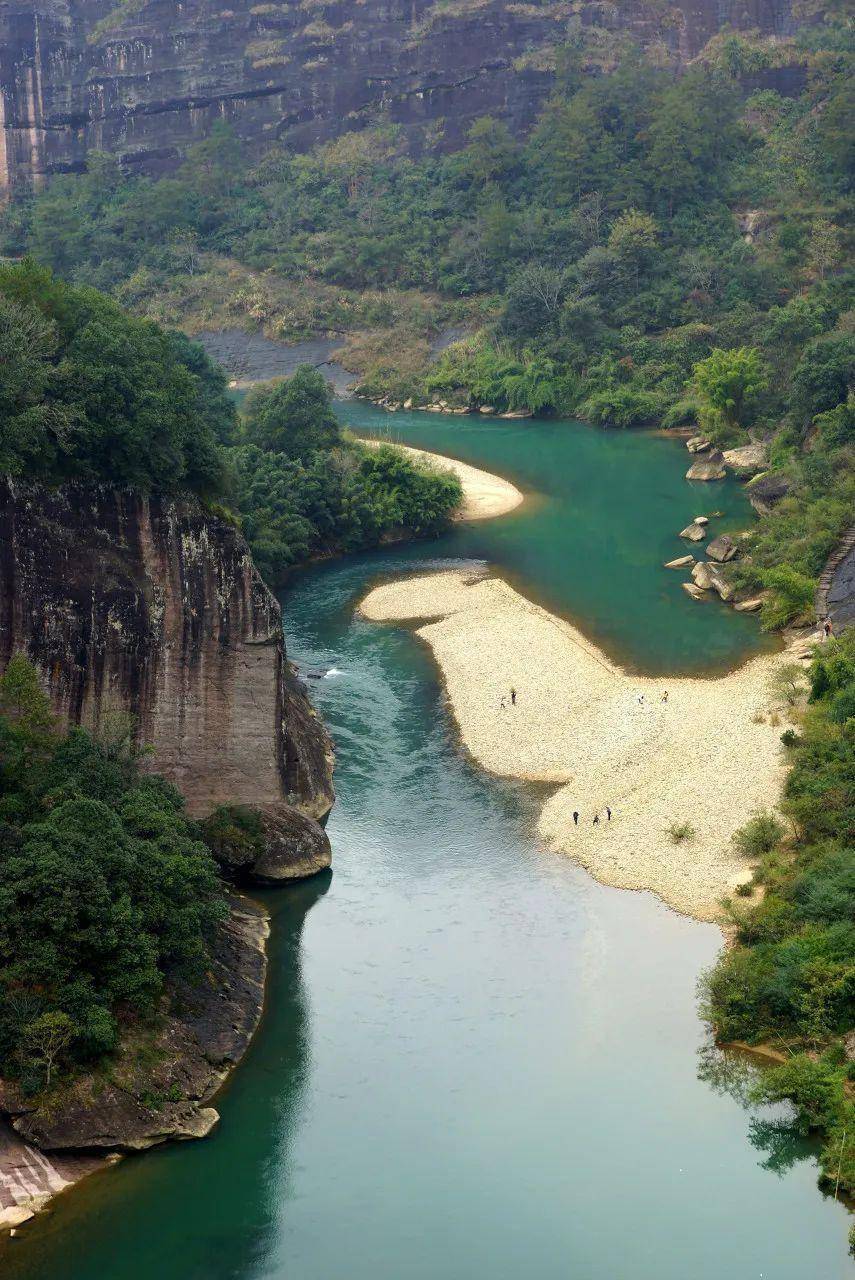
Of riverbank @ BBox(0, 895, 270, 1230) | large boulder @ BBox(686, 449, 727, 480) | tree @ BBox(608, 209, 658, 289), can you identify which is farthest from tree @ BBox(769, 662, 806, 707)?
tree @ BBox(608, 209, 658, 289)

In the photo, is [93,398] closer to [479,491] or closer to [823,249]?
[479,491]

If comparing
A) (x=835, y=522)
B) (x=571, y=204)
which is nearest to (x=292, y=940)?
(x=835, y=522)

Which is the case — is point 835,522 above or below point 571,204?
below

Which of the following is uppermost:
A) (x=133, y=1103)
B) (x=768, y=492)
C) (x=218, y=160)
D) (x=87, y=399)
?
(x=218, y=160)

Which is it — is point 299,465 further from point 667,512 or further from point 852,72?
point 852,72

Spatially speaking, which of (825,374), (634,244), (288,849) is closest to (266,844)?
(288,849)

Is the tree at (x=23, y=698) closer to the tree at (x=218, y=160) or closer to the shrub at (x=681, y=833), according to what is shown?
the shrub at (x=681, y=833)
